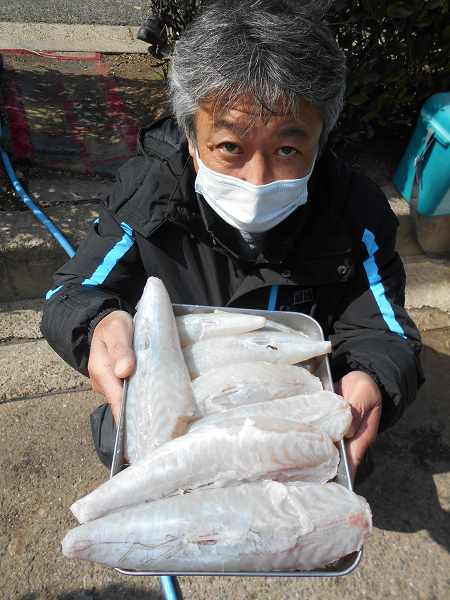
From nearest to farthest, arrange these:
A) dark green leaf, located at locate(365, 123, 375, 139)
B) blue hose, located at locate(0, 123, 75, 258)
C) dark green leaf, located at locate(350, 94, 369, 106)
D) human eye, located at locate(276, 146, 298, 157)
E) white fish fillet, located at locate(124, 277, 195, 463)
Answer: white fish fillet, located at locate(124, 277, 195, 463), human eye, located at locate(276, 146, 298, 157), blue hose, located at locate(0, 123, 75, 258), dark green leaf, located at locate(350, 94, 369, 106), dark green leaf, located at locate(365, 123, 375, 139)

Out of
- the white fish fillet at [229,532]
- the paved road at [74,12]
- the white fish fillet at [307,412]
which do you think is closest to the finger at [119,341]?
the white fish fillet at [307,412]

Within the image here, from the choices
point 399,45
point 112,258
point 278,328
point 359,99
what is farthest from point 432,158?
point 112,258

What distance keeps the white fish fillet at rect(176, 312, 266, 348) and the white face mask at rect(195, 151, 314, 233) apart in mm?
463

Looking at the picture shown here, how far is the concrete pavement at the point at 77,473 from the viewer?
231cm

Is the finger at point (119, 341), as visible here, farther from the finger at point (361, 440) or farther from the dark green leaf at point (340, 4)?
the dark green leaf at point (340, 4)

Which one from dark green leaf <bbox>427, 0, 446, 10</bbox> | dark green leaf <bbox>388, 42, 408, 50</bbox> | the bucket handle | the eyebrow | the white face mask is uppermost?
dark green leaf <bbox>427, 0, 446, 10</bbox>

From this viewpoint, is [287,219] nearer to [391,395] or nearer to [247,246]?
[247,246]

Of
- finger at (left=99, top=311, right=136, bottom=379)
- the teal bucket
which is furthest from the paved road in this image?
finger at (left=99, top=311, right=136, bottom=379)

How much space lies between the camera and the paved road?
18.7 feet

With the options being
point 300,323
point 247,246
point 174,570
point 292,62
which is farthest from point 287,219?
point 174,570

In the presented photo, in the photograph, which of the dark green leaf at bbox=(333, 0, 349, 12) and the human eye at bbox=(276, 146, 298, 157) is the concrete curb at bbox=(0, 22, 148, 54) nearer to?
the dark green leaf at bbox=(333, 0, 349, 12)

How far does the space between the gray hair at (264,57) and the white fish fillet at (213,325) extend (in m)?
0.76

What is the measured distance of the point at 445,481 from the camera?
284cm

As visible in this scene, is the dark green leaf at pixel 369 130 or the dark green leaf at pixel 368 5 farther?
the dark green leaf at pixel 369 130
